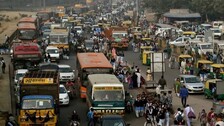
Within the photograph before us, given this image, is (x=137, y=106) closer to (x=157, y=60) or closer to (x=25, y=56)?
(x=157, y=60)

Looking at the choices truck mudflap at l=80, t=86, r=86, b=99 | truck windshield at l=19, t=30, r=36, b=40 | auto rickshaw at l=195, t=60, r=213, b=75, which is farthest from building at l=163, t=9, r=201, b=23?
truck mudflap at l=80, t=86, r=86, b=99

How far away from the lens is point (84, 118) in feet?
88.1

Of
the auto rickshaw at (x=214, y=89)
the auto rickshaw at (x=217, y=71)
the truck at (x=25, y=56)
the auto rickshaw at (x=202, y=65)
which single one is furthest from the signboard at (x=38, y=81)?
the auto rickshaw at (x=202, y=65)

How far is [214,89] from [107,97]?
7.84 meters

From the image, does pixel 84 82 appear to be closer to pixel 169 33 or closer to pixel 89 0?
pixel 169 33

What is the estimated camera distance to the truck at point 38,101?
22.5 metres

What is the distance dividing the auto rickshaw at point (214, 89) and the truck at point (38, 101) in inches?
336

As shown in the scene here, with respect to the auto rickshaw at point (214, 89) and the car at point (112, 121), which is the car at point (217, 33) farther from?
the car at point (112, 121)

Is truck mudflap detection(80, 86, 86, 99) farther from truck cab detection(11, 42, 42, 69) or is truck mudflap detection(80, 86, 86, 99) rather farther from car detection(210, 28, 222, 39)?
car detection(210, 28, 222, 39)

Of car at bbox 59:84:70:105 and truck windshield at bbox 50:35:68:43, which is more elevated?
car at bbox 59:84:70:105

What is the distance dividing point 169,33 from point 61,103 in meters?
39.0

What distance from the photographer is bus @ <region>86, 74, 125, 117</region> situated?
2483cm

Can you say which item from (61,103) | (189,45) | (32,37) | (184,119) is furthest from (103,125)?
(32,37)

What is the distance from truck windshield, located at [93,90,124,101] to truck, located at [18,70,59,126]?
1.82 meters
